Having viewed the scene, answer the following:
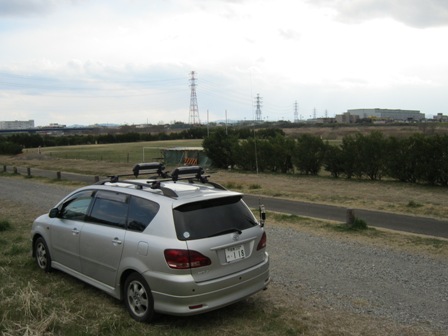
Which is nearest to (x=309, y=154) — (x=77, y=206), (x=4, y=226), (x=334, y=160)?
(x=334, y=160)

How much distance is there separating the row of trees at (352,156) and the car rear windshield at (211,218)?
14447mm

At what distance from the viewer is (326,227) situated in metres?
10.0

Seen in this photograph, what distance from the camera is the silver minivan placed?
4547 millimetres

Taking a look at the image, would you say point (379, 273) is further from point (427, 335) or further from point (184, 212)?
point (184, 212)

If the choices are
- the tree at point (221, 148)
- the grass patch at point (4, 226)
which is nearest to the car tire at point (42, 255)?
the grass patch at point (4, 226)

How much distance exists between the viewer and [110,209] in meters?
5.49

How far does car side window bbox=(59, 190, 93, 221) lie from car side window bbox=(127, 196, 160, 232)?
0.98 meters

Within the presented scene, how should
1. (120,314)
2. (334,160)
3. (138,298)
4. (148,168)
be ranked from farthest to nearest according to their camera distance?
(334,160) → (148,168) → (120,314) → (138,298)

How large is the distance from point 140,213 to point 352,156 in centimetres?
1676

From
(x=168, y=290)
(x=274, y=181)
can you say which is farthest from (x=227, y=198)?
(x=274, y=181)

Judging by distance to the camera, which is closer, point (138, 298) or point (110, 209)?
point (138, 298)

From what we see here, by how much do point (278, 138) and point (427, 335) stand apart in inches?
785

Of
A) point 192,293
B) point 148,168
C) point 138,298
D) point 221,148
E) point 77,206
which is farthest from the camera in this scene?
point 221,148

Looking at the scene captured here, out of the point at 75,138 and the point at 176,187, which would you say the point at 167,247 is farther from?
the point at 75,138
